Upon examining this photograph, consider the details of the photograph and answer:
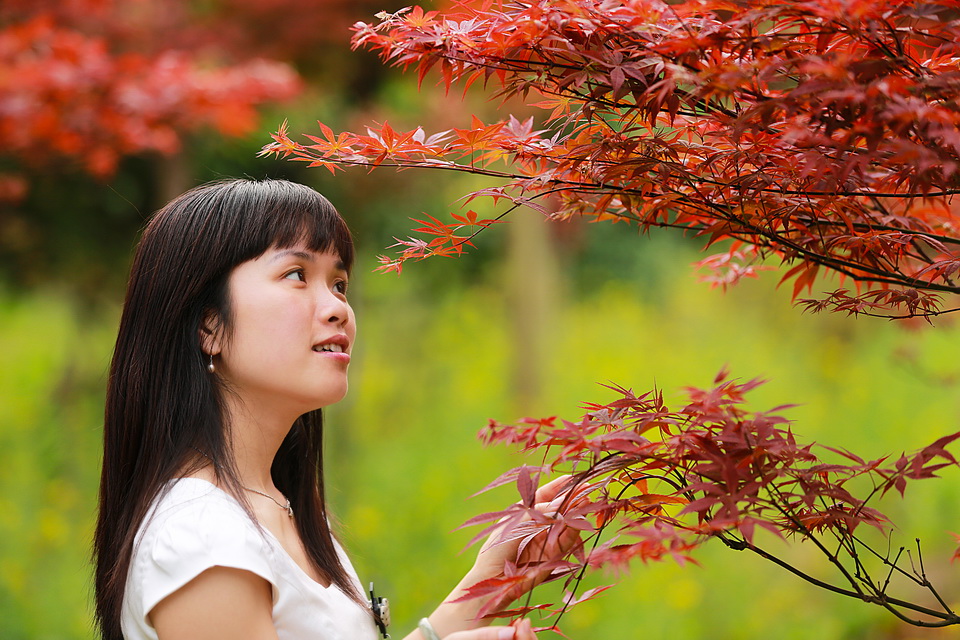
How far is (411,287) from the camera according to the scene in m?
6.54

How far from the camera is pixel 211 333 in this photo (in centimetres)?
130

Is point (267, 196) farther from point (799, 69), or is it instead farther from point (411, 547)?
point (411, 547)

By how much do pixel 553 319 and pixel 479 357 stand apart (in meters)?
0.57

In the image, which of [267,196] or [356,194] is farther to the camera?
[356,194]

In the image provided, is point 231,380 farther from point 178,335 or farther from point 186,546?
point 186,546

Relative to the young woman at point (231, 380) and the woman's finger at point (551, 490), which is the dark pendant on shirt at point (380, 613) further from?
the woman's finger at point (551, 490)

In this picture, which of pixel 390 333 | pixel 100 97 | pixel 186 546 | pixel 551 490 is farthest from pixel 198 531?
pixel 390 333

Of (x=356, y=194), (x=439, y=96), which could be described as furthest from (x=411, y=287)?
(x=439, y=96)

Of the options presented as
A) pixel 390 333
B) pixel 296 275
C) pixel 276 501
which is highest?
pixel 296 275

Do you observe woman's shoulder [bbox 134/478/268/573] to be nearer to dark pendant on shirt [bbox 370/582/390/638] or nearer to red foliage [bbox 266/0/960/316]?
dark pendant on shirt [bbox 370/582/390/638]

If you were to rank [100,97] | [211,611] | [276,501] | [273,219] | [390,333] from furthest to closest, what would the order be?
[390,333] → [100,97] → [276,501] → [273,219] → [211,611]

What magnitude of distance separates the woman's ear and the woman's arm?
1.13ft

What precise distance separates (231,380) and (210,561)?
31cm

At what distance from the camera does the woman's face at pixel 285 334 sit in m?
1.25
